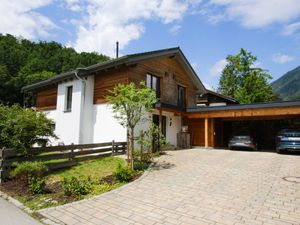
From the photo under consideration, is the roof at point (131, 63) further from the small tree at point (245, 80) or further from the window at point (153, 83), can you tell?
the small tree at point (245, 80)

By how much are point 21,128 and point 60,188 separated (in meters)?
3.47

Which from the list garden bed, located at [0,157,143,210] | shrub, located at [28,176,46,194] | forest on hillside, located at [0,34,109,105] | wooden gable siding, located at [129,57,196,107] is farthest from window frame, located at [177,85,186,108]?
forest on hillside, located at [0,34,109,105]

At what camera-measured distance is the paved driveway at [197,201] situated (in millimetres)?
4801

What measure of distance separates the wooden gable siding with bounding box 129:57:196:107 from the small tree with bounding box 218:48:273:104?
18.3 meters

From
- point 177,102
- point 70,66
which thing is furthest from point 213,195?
point 70,66

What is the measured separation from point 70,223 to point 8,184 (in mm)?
4447

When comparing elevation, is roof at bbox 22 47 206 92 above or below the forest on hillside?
below

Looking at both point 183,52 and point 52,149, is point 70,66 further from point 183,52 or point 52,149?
point 52,149

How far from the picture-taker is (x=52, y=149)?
9.79 m

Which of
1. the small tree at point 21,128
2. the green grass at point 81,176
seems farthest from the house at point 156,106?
the small tree at point 21,128

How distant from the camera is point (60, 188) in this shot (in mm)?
7289

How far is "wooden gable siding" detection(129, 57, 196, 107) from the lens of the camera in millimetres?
14812

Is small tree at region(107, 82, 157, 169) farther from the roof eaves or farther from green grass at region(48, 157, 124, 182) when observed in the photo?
the roof eaves

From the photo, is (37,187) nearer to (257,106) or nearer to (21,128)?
(21,128)
